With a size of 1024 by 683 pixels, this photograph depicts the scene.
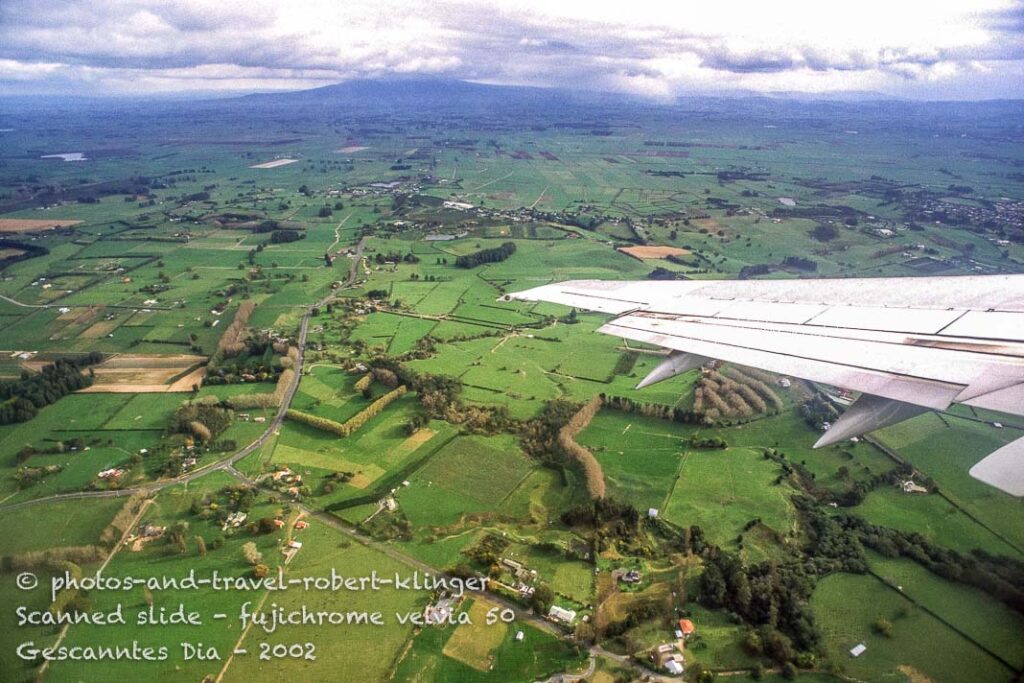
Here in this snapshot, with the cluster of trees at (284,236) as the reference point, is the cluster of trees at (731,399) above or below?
below

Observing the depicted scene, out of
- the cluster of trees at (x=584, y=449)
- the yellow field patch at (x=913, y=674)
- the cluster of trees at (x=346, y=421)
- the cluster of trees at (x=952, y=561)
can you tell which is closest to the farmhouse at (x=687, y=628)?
the yellow field patch at (x=913, y=674)

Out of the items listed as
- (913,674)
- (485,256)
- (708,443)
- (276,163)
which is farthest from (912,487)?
(276,163)

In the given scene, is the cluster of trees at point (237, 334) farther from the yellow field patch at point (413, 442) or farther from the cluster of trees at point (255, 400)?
the yellow field patch at point (413, 442)

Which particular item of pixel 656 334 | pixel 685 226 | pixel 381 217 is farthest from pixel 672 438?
pixel 381 217

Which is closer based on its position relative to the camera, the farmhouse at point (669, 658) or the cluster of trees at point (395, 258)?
the farmhouse at point (669, 658)

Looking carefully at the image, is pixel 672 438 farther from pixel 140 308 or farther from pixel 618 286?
pixel 140 308

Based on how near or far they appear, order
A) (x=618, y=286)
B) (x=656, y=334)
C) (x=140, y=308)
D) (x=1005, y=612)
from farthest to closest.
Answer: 1. (x=140, y=308)
2. (x=1005, y=612)
3. (x=618, y=286)
4. (x=656, y=334)

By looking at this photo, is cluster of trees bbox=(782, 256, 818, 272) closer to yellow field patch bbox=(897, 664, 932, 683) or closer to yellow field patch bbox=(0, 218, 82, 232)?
yellow field patch bbox=(897, 664, 932, 683)

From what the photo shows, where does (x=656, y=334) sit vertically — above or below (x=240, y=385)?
above
